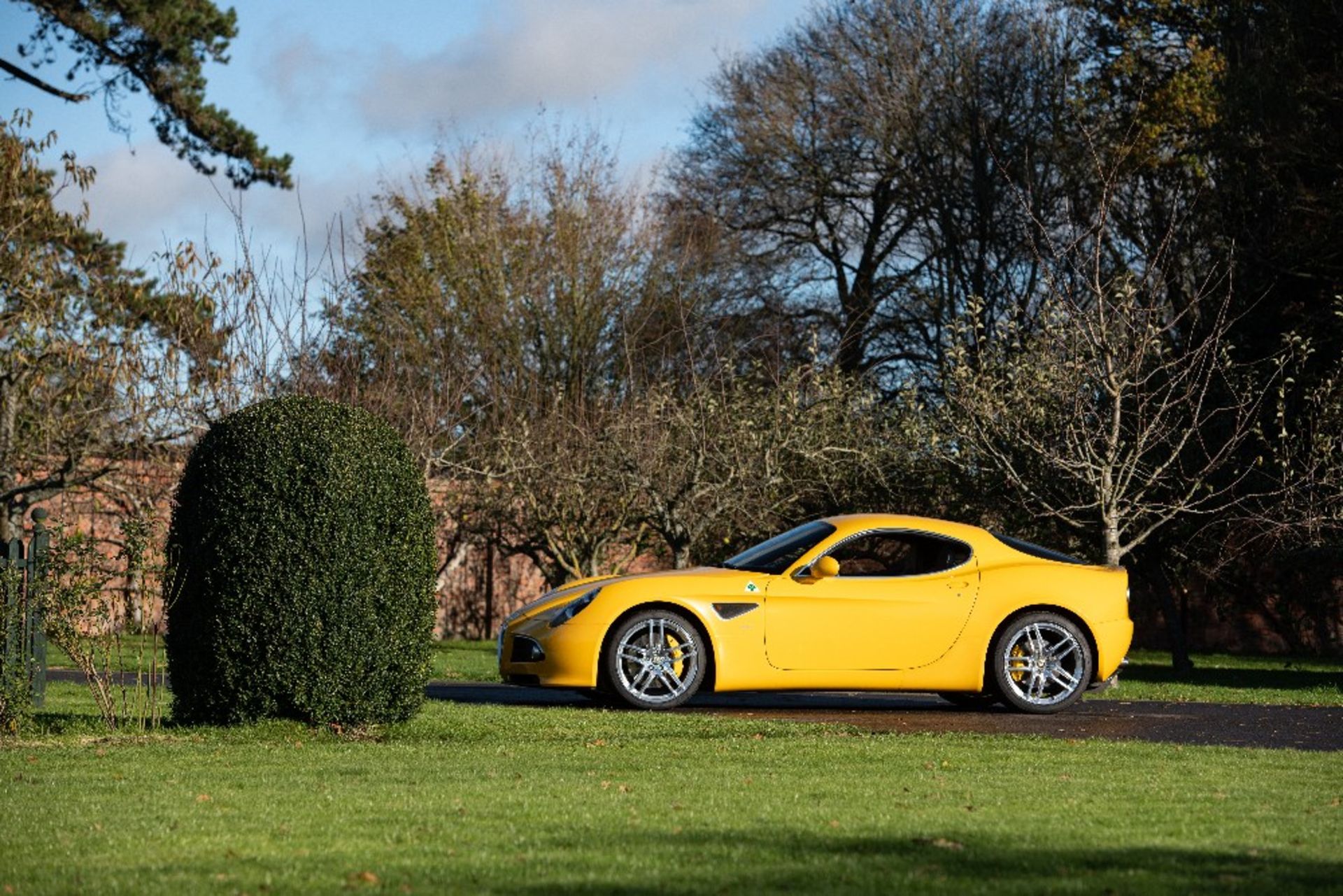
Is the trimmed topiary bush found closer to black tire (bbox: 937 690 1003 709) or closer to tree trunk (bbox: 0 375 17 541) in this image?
black tire (bbox: 937 690 1003 709)

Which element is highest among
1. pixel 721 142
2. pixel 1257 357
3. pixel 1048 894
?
pixel 721 142

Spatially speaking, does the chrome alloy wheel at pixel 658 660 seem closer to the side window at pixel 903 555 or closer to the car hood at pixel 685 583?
the car hood at pixel 685 583

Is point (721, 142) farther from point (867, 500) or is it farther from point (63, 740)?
point (63, 740)

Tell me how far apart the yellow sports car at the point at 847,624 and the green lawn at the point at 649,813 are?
1.91 metres

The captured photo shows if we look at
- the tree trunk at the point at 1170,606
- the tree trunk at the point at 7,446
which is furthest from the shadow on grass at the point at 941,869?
the tree trunk at the point at 7,446

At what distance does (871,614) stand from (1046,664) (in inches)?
62.6

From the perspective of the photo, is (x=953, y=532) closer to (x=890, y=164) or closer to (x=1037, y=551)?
(x=1037, y=551)

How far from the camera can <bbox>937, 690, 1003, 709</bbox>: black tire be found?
14562mm

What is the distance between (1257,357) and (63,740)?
18.2 meters

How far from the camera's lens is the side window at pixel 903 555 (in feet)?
45.8

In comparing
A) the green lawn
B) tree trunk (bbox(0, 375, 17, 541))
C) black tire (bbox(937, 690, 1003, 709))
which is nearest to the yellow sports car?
black tire (bbox(937, 690, 1003, 709))

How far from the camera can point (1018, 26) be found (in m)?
34.9

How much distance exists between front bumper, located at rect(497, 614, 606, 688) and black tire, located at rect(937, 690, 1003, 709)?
311 cm

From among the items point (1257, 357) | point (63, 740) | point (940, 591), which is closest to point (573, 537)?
point (1257, 357)
